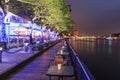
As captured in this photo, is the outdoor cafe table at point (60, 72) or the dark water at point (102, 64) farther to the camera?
the dark water at point (102, 64)

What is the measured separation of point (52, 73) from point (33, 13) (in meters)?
35.0

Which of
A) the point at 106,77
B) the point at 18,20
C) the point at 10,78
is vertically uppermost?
the point at 18,20

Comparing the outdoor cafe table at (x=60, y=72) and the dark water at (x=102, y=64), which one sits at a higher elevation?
the outdoor cafe table at (x=60, y=72)

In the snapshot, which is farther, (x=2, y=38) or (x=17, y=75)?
(x=2, y=38)

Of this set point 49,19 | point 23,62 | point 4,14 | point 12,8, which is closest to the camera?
point 23,62

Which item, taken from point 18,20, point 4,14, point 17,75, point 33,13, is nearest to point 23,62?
point 17,75

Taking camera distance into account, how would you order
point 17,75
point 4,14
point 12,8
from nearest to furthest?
1. point 17,75
2. point 4,14
3. point 12,8

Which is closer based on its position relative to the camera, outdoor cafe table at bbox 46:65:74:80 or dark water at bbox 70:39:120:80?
outdoor cafe table at bbox 46:65:74:80

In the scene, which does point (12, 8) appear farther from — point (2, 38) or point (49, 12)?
point (2, 38)

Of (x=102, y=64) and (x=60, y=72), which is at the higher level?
(x=60, y=72)

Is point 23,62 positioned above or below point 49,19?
below

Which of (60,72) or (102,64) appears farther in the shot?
(102,64)

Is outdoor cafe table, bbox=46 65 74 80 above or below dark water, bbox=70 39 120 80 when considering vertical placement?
above

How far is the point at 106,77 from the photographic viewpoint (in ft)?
117
